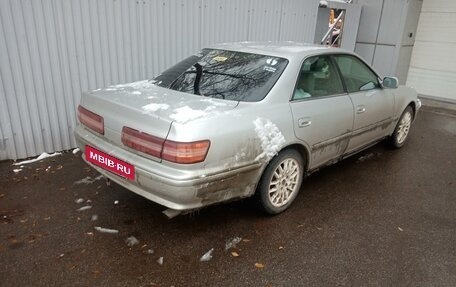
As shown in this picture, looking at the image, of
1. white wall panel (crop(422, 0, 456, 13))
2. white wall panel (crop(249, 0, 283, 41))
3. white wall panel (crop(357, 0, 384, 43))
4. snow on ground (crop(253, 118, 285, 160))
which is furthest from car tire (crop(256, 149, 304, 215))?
white wall panel (crop(422, 0, 456, 13))

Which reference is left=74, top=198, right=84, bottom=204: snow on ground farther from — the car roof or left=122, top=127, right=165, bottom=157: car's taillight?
the car roof

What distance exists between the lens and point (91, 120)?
3.12 m

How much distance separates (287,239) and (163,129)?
1.41m

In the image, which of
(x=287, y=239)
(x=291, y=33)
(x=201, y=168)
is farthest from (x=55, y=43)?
(x=291, y=33)

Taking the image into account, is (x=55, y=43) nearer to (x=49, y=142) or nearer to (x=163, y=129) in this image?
(x=49, y=142)

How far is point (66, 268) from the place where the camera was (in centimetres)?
261

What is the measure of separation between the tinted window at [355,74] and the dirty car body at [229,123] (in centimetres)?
2

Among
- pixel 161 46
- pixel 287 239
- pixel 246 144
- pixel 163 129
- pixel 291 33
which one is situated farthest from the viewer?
pixel 291 33

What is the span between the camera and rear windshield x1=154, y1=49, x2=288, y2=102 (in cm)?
319

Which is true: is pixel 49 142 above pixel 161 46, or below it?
below

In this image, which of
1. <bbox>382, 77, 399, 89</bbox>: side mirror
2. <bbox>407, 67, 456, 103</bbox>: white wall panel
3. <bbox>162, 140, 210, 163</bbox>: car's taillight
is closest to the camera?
<bbox>162, 140, 210, 163</bbox>: car's taillight

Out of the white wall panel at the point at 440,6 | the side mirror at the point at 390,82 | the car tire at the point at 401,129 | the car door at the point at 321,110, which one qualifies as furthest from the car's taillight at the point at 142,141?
the white wall panel at the point at 440,6

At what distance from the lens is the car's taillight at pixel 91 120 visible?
9.87ft

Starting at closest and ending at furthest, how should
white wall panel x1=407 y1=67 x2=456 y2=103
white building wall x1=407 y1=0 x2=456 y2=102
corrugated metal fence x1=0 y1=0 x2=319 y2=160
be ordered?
1. corrugated metal fence x1=0 y1=0 x2=319 y2=160
2. white building wall x1=407 y1=0 x2=456 y2=102
3. white wall panel x1=407 y1=67 x2=456 y2=103
